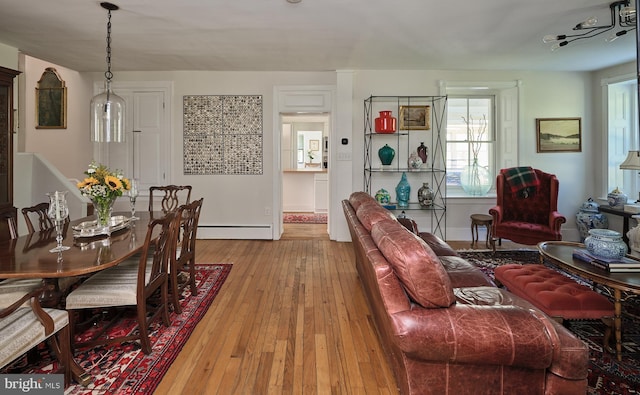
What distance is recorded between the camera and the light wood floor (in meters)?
1.87

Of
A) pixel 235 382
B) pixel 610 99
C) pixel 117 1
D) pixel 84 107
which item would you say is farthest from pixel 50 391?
pixel 610 99

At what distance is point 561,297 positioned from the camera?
→ 2.09 metres

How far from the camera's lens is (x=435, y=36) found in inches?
150

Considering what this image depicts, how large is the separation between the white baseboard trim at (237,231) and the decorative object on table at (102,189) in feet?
9.55

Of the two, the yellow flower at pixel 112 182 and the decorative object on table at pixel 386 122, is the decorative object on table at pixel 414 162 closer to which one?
the decorative object on table at pixel 386 122

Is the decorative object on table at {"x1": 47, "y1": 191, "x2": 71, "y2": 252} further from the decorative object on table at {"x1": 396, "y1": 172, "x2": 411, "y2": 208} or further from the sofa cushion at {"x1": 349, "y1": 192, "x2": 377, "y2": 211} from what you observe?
the decorative object on table at {"x1": 396, "y1": 172, "x2": 411, "y2": 208}

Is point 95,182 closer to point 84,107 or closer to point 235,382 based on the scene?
point 235,382

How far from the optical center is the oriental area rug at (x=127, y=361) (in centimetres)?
181

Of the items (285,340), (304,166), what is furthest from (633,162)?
(304,166)

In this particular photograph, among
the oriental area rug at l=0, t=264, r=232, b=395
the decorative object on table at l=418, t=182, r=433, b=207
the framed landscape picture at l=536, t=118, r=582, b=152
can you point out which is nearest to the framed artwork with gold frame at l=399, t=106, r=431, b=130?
the decorative object on table at l=418, t=182, r=433, b=207

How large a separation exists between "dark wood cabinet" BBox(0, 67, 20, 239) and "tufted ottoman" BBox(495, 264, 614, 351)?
4.73m

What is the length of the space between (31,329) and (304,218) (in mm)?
5966

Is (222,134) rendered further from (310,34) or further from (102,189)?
(102,189)

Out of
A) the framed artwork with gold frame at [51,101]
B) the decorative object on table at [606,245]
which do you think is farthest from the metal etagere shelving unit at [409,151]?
the framed artwork with gold frame at [51,101]
